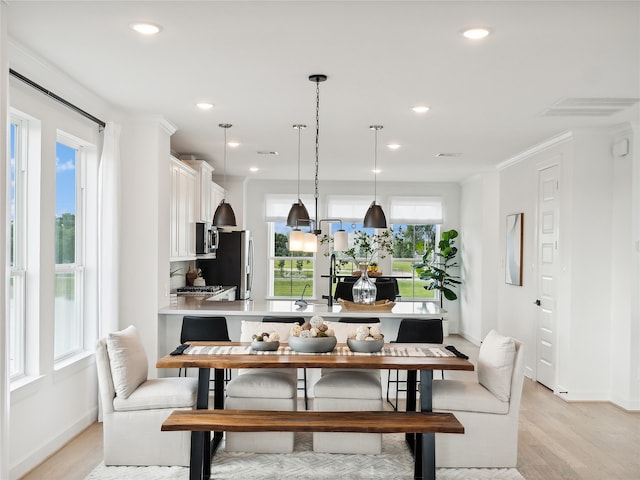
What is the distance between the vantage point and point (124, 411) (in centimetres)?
413

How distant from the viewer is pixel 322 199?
35.7 feet

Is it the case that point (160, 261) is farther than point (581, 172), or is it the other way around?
point (581, 172)

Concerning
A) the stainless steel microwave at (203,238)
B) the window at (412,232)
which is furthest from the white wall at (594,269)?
the window at (412,232)

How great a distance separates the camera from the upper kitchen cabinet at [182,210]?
6.59 meters

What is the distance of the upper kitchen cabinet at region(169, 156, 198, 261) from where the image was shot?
21.6 feet

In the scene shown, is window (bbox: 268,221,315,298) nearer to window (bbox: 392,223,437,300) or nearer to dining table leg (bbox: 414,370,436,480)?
window (bbox: 392,223,437,300)

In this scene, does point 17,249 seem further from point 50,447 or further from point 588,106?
point 588,106

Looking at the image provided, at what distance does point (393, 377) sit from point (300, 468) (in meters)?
2.24

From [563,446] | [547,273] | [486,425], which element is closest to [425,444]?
[486,425]

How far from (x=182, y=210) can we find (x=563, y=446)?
443 centimetres

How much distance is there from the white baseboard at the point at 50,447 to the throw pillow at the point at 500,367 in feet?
9.93

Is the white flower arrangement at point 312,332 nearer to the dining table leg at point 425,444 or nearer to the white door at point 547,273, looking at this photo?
the dining table leg at point 425,444

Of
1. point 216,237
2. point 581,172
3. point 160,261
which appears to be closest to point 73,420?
point 160,261

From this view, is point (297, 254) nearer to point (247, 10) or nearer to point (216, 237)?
point (216, 237)
